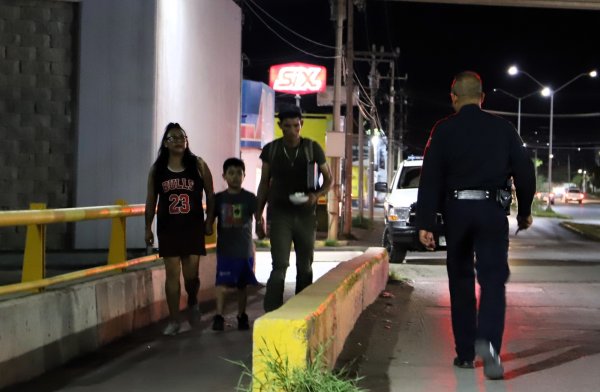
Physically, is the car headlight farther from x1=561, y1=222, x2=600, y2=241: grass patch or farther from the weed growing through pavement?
x1=561, y1=222, x2=600, y2=241: grass patch

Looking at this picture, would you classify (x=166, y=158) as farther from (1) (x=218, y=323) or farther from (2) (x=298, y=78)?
(2) (x=298, y=78)

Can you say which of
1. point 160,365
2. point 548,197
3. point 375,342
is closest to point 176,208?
point 160,365

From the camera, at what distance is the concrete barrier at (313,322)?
435 cm

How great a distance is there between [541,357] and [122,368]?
322cm

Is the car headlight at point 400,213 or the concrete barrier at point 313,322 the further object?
the car headlight at point 400,213

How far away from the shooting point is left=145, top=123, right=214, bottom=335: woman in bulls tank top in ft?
23.8

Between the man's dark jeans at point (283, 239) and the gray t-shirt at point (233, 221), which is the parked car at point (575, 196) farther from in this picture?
the man's dark jeans at point (283, 239)

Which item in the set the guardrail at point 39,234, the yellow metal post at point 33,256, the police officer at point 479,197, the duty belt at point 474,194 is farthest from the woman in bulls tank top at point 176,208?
the duty belt at point 474,194

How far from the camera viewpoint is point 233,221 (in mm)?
7574

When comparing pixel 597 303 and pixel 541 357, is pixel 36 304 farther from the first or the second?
pixel 597 303

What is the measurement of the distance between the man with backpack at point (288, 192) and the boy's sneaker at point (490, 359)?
1.99 m

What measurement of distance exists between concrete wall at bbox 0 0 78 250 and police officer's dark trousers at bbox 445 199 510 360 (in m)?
6.79

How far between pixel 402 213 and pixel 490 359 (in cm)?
953

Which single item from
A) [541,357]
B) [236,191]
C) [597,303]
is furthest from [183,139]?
[597,303]
